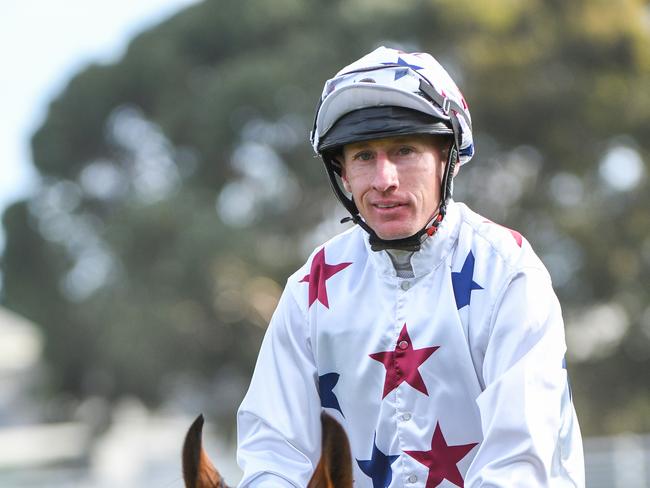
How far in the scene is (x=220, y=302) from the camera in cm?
2341

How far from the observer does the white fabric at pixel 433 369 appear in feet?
9.61

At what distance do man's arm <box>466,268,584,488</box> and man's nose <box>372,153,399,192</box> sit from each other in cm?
39

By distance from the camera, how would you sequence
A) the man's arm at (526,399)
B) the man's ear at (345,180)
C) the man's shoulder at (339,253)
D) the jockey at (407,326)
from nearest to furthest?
the man's arm at (526,399) → the jockey at (407,326) → the man's ear at (345,180) → the man's shoulder at (339,253)

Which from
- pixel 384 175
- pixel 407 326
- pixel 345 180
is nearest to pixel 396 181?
pixel 384 175

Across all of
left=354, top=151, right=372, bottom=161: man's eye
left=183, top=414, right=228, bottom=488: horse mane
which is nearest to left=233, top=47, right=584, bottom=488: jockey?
left=354, top=151, right=372, bottom=161: man's eye

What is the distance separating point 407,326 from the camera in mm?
3273

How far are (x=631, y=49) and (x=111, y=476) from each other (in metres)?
12.6

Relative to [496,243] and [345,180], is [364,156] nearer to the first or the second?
[345,180]

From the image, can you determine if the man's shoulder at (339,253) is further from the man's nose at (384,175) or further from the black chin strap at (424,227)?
the man's nose at (384,175)

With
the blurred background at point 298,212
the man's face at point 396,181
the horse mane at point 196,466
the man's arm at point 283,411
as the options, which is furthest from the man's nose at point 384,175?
the blurred background at point 298,212

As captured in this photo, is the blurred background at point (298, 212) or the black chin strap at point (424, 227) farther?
the blurred background at point (298, 212)

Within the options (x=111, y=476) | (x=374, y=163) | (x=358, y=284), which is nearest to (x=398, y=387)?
(x=358, y=284)

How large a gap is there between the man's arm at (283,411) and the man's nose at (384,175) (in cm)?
50

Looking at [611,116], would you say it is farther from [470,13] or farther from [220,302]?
[220,302]
